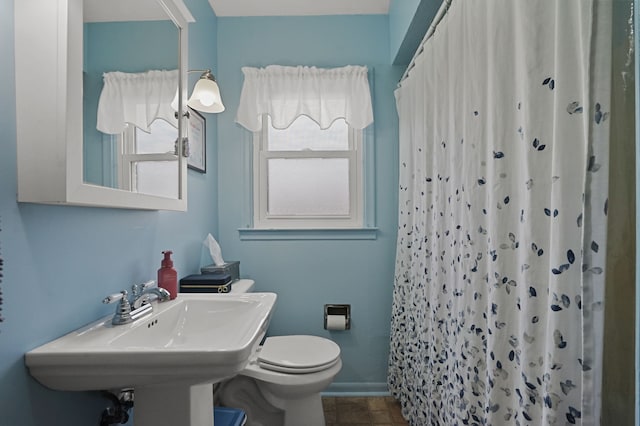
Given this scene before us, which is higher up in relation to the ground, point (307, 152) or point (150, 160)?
point (307, 152)

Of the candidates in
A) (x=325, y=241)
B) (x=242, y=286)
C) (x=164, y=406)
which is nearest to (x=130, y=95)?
(x=164, y=406)

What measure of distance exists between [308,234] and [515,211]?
1367 millimetres

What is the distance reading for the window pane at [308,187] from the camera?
2.15 m

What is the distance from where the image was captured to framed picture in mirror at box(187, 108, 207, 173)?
168cm

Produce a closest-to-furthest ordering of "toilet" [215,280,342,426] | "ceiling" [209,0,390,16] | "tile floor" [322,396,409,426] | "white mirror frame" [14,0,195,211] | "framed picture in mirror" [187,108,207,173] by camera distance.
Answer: "white mirror frame" [14,0,195,211] → "toilet" [215,280,342,426] → "framed picture in mirror" [187,108,207,173] → "tile floor" [322,396,409,426] → "ceiling" [209,0,390,16]

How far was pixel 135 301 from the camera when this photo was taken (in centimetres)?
102

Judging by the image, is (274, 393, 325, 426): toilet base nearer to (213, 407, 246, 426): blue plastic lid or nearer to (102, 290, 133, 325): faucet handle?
(213, 407, 246, 426): blue plastic lid

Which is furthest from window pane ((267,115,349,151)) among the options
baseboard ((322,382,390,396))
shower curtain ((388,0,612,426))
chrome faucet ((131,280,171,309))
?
baseboard ((322,382,390,396))

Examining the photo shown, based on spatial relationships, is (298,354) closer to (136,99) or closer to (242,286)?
(242,286)

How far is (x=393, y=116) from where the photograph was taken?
82.5 inches

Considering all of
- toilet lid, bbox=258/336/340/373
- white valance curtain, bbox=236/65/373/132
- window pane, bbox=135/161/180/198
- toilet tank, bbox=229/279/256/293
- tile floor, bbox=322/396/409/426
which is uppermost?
white valance curtain, bbox=236/65/373/132

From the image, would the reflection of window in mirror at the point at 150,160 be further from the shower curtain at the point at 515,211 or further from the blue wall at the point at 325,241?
the shower curtain at the point at 515,211

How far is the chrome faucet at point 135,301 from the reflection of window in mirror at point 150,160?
328 millimetres

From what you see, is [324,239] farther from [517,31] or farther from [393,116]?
[517,31]
